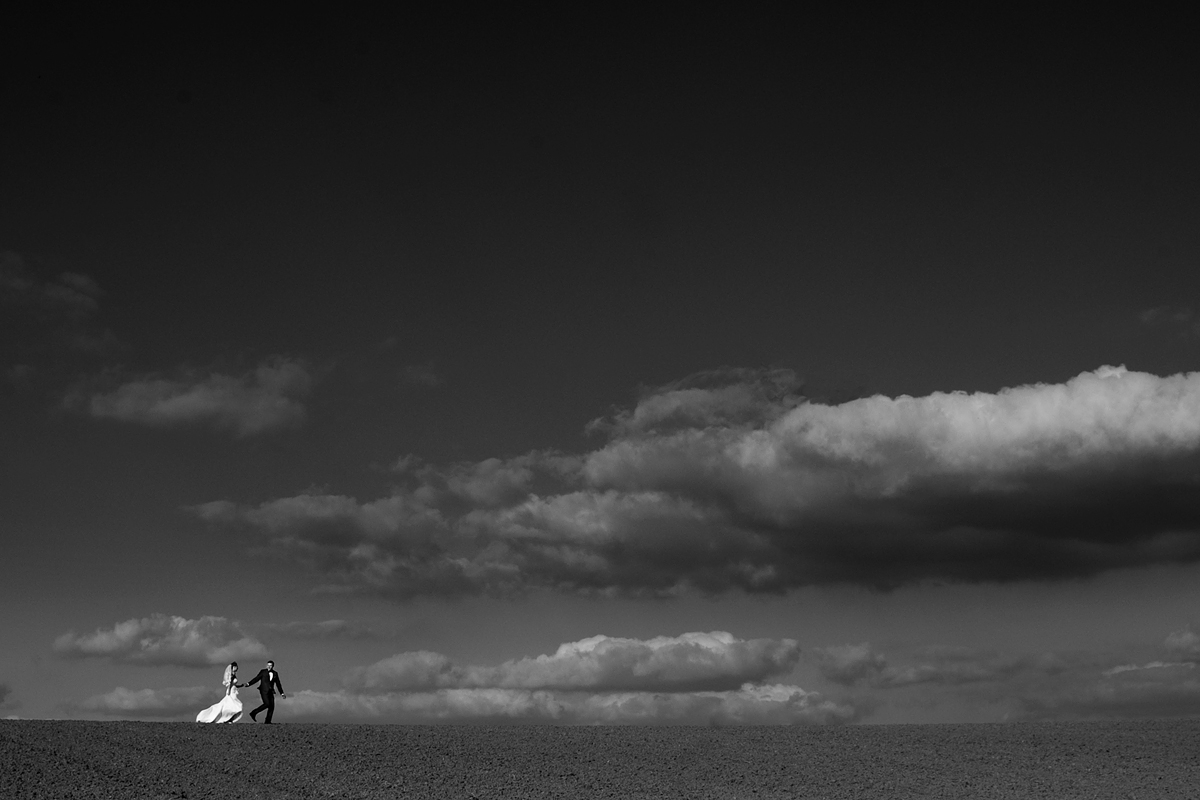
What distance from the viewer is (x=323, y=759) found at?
32750 millimetres

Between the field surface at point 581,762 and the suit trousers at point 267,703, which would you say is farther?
the suit trousers at point 267,703

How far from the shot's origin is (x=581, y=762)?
34.8 meters

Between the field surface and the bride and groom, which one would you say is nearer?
the field surface

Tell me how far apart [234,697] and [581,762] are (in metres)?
11.3

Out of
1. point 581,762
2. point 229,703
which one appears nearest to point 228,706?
point 229,703

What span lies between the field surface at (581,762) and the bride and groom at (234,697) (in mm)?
949

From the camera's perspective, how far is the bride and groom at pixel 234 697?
3753 centimetres

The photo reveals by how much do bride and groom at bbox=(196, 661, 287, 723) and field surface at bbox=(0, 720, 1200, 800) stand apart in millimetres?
949

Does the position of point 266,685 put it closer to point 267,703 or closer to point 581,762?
point 267,703

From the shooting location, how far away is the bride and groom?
1478 inches

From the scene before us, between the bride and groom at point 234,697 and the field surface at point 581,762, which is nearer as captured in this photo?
the field surface at point 581,762

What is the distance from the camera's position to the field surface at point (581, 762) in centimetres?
2958

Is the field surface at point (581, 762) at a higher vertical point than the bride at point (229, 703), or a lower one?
lower

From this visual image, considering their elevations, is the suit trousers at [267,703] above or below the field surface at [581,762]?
above
